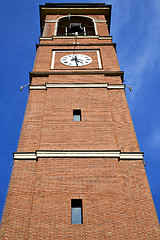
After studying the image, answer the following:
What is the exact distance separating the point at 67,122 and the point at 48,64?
19.4 feet

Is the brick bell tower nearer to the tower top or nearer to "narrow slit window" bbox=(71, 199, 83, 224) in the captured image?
"narrow slit window" bbox=(71, 199, 83, 224)

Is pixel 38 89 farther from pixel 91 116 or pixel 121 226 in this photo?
pixel 121 226

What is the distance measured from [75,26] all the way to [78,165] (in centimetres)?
1719

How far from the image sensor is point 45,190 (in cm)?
998

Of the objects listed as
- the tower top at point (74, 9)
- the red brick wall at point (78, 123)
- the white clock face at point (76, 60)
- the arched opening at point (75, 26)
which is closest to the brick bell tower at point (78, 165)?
the red brick wall at point (78, 123)

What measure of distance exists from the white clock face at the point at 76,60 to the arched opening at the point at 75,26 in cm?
566

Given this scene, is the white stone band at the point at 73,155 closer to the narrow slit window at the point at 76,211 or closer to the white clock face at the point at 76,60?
the narrow slit window at the point at 76,211

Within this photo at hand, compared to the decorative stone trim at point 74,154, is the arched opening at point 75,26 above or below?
above

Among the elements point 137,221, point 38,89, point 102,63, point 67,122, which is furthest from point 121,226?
point 102,63

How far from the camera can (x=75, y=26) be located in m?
25.6

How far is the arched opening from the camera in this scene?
81.7 ft

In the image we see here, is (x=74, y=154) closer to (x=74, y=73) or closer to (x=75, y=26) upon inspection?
(x=74, y=73)

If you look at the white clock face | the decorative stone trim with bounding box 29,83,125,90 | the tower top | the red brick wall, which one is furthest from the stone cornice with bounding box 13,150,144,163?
the tower top

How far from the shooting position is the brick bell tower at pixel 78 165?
908cm
